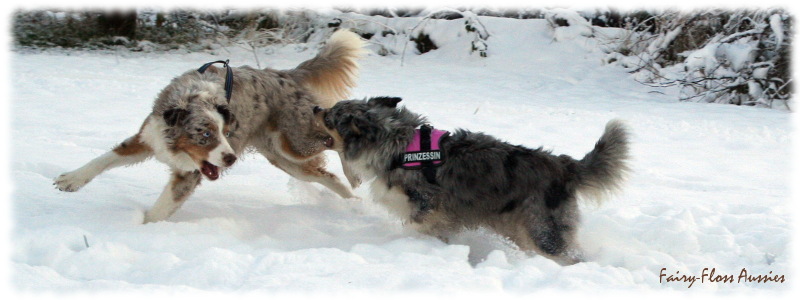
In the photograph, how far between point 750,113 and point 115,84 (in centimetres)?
1126

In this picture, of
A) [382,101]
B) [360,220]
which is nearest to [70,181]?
→ [360,220]

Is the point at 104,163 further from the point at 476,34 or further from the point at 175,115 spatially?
the point at 476,34

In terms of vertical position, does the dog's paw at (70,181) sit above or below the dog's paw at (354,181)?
above

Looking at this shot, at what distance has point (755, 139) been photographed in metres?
8.92

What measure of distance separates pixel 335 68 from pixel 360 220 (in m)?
1.49

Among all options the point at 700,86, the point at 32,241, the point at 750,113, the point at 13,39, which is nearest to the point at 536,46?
the point at 700,86

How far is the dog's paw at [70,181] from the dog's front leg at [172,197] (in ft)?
2.17

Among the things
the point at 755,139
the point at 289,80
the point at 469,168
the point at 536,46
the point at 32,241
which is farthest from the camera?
the point at 536,46

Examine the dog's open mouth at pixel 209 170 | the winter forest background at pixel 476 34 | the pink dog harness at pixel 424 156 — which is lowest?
the winter forest background at pixel 476 34

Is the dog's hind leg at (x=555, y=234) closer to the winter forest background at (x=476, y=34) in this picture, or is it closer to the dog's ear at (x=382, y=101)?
the dog's ear at (x=382, y=101)

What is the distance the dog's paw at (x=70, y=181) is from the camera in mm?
5023

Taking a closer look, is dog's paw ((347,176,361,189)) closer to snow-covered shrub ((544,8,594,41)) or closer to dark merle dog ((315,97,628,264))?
dark merle dog ((315,97,628,264))

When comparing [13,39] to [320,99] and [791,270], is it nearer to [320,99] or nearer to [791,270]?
[320,99]

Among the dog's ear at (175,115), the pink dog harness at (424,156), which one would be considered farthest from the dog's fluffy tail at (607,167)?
the dog's ear at (175,115)
